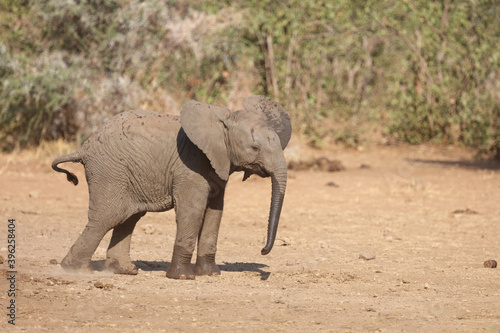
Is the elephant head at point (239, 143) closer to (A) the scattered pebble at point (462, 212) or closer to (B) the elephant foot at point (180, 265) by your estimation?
(B) the elephant foot at point (180, 265)

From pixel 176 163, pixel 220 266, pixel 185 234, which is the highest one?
pixel 176 163

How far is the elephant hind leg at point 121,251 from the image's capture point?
300 inches

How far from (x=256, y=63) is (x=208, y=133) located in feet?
43.0

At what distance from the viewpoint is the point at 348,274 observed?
7887 mm

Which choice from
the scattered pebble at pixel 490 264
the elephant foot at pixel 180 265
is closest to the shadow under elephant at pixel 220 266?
the elephant foot at pixel 180 265

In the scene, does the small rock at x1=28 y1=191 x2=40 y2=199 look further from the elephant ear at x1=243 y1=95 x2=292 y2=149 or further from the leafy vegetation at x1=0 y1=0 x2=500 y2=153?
the elephant ear at x1=243 y1=95 x2=292 y2=149

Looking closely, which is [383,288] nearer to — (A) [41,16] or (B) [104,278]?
(B) [104,278]

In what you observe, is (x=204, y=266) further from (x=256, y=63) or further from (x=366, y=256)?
(x=256, y=63)

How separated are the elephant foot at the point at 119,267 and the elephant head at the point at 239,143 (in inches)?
50.1

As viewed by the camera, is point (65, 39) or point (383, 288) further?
point (65, 39)

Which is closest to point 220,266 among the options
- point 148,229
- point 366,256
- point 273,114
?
point 366,256

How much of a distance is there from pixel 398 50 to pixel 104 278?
19.9 m

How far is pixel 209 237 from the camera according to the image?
7625 mm

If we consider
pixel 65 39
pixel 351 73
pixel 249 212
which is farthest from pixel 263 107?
pixel 351 73
